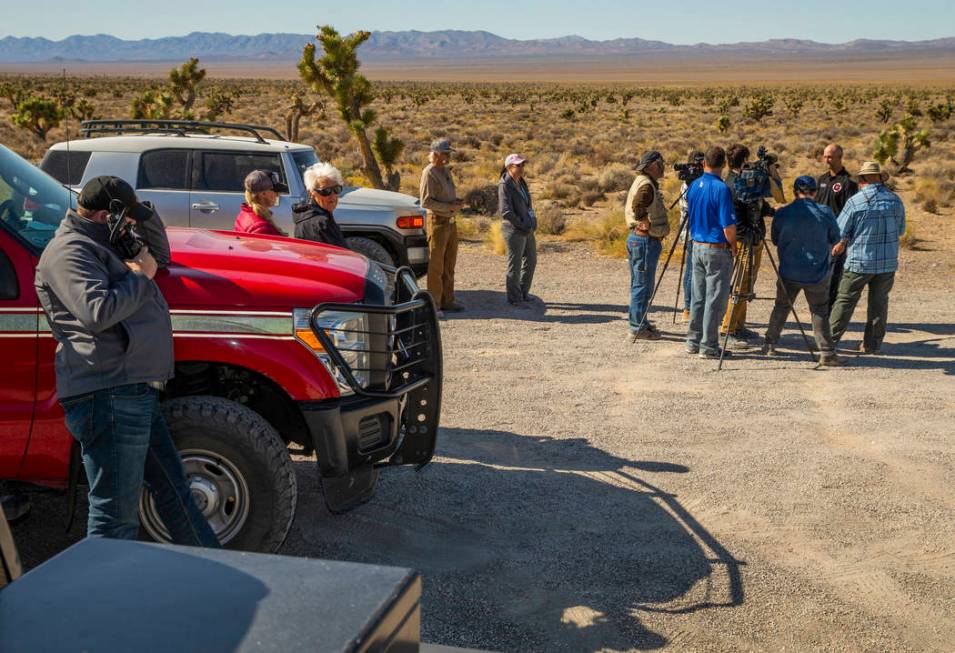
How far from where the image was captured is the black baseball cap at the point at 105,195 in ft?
12.3

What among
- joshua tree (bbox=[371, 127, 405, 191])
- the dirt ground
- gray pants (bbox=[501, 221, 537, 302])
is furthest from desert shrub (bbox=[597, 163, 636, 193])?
the dirt ground

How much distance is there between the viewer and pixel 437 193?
1042 centimetres

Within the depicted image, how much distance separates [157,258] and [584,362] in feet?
16.3

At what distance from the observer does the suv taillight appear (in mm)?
10641

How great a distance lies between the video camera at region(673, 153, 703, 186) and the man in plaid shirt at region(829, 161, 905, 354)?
1399mm

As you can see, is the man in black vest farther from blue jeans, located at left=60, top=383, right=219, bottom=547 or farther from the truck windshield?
blue jeans, located at left=60, top=383, right=219, bottom=547

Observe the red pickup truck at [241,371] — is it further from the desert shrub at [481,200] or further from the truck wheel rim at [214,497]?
the desert shrub at [481,200]

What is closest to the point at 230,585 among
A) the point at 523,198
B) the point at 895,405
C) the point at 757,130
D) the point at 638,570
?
the point at 638,570

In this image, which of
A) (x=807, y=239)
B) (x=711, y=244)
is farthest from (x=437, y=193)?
(x=807, y=239)

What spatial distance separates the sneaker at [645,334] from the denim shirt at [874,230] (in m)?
1.82

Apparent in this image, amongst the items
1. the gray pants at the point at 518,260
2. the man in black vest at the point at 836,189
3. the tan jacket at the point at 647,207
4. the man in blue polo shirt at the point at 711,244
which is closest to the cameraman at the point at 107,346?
the man in blue polo shirt at the point at 711,244

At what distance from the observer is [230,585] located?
5.28ft

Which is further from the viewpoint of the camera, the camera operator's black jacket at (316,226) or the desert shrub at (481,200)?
the desert shrub at (481,200)

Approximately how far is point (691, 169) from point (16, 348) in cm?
690
